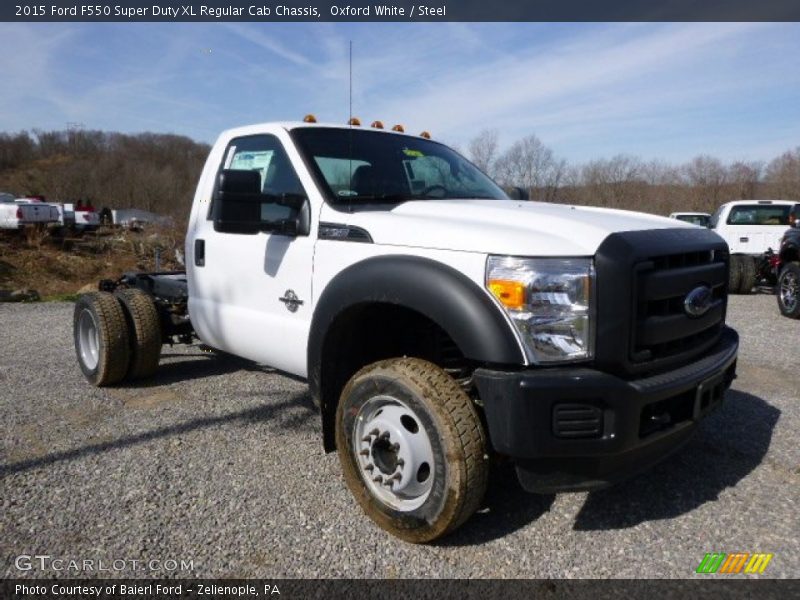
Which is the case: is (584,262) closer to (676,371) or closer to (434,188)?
(676,371)

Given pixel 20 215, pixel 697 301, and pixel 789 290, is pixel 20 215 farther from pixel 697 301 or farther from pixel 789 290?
pixel 697 301

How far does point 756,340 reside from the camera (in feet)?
24.4

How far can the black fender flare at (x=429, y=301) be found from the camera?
7.87 ft

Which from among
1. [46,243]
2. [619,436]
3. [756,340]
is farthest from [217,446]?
[46,243]

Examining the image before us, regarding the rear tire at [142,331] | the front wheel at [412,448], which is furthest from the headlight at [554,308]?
the rear tire at [142,331]

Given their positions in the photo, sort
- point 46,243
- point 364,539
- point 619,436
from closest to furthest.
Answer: point 619,436 → point 364,539 → point 46,243

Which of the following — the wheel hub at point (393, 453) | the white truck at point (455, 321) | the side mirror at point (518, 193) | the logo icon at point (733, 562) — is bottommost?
the logo icon at point (733, 562)

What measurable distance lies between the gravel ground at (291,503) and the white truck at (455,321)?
0.30m

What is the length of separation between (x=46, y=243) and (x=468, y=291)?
20032mm

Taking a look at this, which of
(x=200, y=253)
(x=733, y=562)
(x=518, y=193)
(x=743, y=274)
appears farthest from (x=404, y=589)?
(x=743, y=274)

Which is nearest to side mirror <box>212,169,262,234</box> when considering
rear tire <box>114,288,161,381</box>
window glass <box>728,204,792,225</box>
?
rear tire <box>114,288,161,381</box>

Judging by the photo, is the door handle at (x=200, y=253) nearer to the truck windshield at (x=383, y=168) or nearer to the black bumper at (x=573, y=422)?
the truck windshield at (x=383, y=168)

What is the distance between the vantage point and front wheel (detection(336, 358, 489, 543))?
254 cm

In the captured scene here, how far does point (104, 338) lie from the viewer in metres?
4.73
